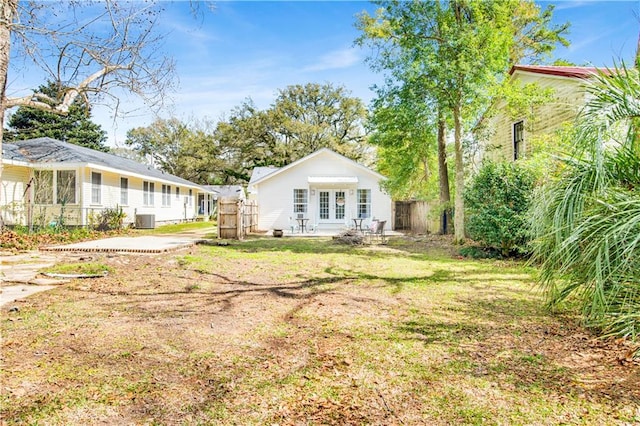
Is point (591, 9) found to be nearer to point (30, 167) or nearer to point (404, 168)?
point (404, 168)

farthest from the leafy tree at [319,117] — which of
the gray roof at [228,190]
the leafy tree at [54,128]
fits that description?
the leafy tree at [54,128]

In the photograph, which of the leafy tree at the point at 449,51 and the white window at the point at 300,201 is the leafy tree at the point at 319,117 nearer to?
the white window at the point at 300,201

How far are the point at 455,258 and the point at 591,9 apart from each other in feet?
39.7

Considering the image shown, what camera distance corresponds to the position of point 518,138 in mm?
14531

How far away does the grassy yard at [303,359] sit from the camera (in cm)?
252

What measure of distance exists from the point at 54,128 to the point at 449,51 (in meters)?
41.7

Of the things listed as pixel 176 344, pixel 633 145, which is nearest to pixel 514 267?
pixel 633 145

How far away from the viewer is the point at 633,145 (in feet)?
14.9

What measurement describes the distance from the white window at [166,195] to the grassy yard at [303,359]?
1953cm

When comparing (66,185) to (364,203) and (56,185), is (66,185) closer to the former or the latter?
(56,185)

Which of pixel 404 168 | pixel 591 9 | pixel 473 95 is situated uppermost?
pixel 591 9

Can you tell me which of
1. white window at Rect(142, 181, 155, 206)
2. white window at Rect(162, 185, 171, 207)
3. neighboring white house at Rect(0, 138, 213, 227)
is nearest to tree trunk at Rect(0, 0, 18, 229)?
neighboring white house at Rect(0, 138, 213, 227)

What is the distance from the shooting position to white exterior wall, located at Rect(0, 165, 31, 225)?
1463 centimetres

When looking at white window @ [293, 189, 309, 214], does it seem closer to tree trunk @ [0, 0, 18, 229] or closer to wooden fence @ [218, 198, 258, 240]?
wooden fence @ [218, 198, 258, 240]
